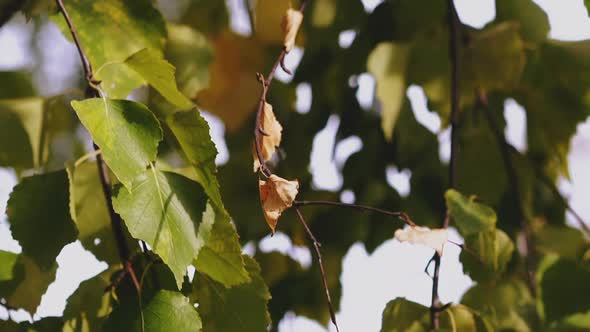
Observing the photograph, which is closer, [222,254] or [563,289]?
[222,254]

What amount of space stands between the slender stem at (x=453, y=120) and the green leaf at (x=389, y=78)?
5 centimetres

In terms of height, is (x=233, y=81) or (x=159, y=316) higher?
(x=159, y=316)

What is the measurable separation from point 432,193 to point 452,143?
0.29 meters

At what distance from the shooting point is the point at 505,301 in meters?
1.03

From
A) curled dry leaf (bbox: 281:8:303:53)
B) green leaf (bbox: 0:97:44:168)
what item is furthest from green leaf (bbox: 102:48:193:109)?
Result: green leaf (bbox: 0:97:44:168)

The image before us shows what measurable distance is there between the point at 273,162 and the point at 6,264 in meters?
0.49

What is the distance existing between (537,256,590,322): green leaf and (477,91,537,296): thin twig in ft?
0.38

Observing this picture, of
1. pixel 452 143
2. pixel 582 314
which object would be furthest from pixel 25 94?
pixel 582 314

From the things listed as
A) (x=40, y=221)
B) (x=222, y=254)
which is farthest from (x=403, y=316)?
(x=40, y=221)

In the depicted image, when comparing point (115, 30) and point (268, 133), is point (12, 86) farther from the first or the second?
point (268, 133)

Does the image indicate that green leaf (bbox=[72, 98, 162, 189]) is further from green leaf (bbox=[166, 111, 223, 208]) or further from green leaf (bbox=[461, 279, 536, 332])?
green leaf (bbox=[461, 279, 536, 332])

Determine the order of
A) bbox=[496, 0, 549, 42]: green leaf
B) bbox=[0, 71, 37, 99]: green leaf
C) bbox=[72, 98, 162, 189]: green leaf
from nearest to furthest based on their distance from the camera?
bbox=[72, 98, 162, 189]: green leaf → bbox=[496, 0, 549, 42]: green leaf → bbox=[0, 71, 37, 99]: green leaf

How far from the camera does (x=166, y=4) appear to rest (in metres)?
1.74

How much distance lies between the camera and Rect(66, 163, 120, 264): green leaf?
0.73 meters
